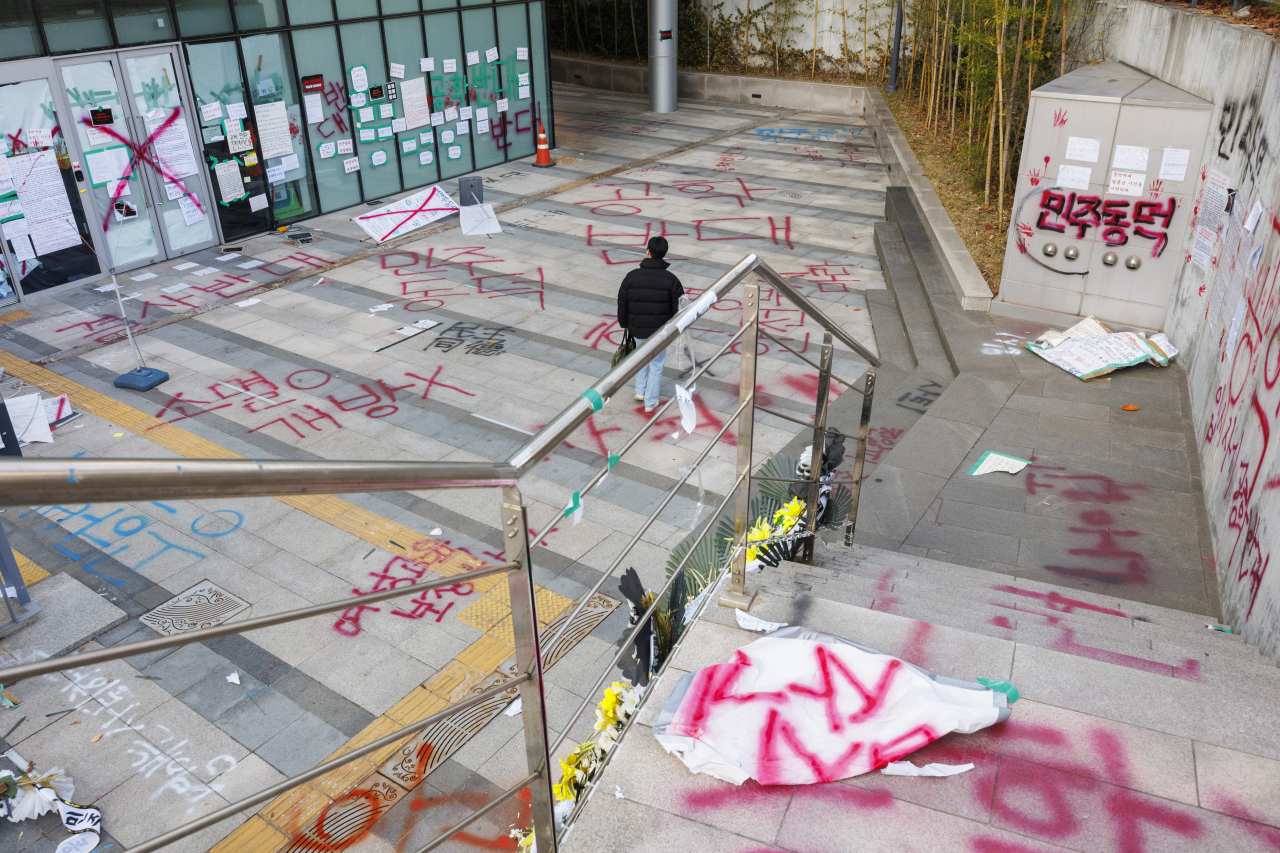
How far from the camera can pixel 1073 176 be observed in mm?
8602

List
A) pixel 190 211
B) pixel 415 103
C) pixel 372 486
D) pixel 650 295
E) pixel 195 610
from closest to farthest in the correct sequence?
pixel 372 486, pixel 195 610, pixel 650 295, pixel 190 211, pixel 415 103

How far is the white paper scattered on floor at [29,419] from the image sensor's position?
791 centimetres

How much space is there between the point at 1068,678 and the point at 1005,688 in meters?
0.31

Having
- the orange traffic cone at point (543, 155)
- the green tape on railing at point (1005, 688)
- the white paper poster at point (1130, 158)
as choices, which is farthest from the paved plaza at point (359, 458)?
the white paper poster at point (1130, 158)

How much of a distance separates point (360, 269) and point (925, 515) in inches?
336

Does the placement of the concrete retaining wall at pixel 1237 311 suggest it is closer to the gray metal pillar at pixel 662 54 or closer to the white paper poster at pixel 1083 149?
the white paper poster at pixel 1083 149

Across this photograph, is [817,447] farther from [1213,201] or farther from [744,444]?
[1213,201]

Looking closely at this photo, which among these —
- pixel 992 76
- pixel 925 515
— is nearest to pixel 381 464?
pixel 925 515

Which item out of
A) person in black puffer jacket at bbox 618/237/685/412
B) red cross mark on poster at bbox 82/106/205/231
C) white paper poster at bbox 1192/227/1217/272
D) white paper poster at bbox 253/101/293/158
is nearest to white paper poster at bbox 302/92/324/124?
white paper poster at bbox 253/101/293/158

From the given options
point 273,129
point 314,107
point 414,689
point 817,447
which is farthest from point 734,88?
point 414,689

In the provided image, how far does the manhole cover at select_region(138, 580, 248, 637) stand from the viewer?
18.8ft

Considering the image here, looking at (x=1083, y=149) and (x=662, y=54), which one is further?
(x=662, y=54)

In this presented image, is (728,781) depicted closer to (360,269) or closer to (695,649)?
(695,649)

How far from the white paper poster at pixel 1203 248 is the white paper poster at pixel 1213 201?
0.17 ft
